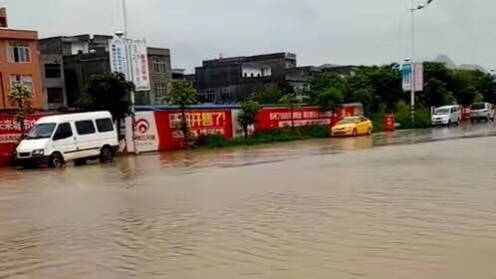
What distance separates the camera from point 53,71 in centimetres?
6038

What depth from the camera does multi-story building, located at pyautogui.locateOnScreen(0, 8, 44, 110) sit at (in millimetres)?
47938

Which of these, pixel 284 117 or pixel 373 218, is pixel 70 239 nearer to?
pixel 373 218

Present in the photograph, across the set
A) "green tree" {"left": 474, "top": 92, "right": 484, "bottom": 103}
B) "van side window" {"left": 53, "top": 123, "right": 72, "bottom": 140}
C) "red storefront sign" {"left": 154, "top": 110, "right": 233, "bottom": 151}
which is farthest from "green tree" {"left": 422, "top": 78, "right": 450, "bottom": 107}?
"van side window" {"left": 53, "top": 123, "right": 72, "bottom": 140}

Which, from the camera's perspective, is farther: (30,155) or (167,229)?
(30,155)

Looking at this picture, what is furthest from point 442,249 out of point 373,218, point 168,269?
point 168,269

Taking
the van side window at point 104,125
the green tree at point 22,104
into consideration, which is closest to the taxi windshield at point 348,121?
the van side window at point 104,125

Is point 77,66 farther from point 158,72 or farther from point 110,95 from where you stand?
point 110,95

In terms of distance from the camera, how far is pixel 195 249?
313 inches

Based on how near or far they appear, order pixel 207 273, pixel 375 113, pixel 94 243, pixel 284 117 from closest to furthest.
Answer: pixel 207 273, pixel 94 243, pixel 284 117, pixel 375 113

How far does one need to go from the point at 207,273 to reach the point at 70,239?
3021mm

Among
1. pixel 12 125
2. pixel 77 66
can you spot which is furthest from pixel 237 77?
pixel 12 125

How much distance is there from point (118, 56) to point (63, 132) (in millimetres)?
7048

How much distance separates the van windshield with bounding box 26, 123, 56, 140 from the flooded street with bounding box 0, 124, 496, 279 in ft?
19.3

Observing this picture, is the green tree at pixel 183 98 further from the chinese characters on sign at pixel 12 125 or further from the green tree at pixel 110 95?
the chinese characters on sign at pixel 12 125
